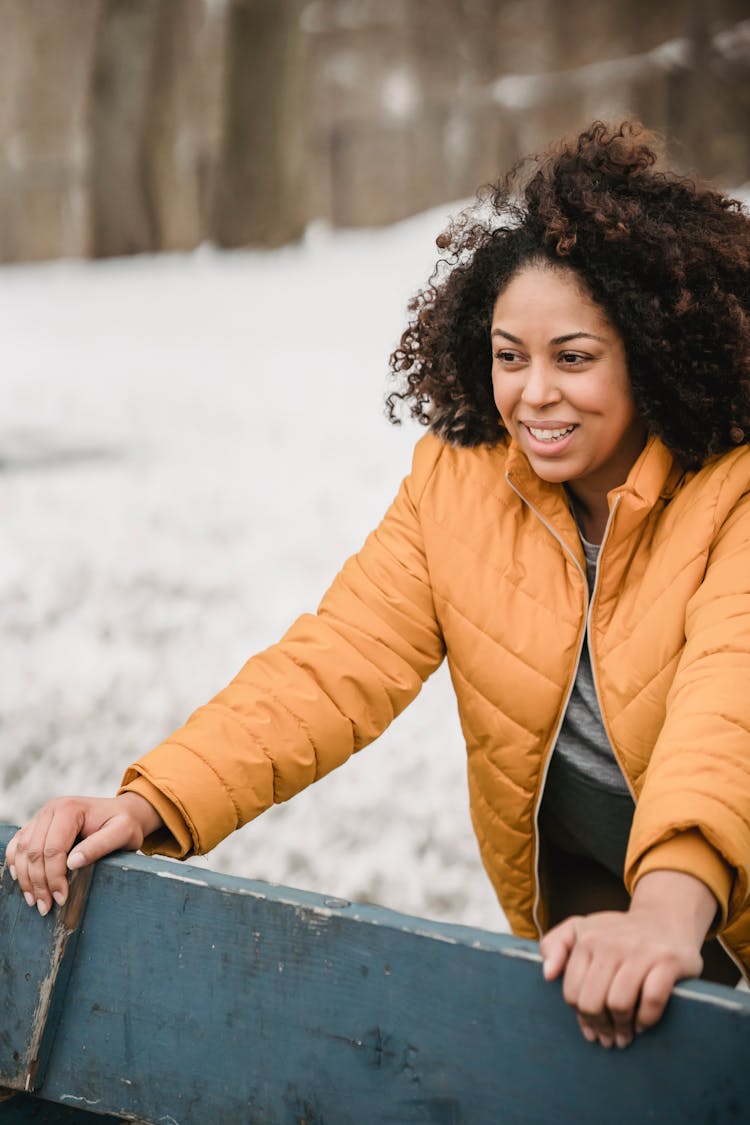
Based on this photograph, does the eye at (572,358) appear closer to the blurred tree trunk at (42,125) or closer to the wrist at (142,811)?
the wrist at (142,811)

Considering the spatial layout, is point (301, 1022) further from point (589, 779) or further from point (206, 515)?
point (206, 515)

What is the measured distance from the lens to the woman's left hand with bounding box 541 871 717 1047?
128 centimetres

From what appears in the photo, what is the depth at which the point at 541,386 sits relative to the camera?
1.87 m

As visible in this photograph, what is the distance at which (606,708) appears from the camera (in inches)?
75.2

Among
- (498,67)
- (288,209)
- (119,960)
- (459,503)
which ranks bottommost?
(119,960)

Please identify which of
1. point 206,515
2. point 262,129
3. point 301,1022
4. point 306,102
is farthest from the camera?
point 306,102

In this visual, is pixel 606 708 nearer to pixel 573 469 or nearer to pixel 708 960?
pixel 573 469

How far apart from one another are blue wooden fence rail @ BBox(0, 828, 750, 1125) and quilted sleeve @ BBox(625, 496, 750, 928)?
163mm

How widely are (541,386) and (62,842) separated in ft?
2.92

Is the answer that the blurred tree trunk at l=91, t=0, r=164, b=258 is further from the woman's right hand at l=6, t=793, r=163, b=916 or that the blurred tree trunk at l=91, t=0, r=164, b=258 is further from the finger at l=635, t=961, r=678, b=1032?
the finger at l=635, t=961, r=678, b=1032

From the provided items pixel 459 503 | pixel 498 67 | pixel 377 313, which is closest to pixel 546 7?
pixel 498 67

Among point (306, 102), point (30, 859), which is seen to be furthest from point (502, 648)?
point (306, 102)

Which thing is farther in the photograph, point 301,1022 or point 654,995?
point 301,1022

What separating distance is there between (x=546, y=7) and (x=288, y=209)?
422 centimetres
